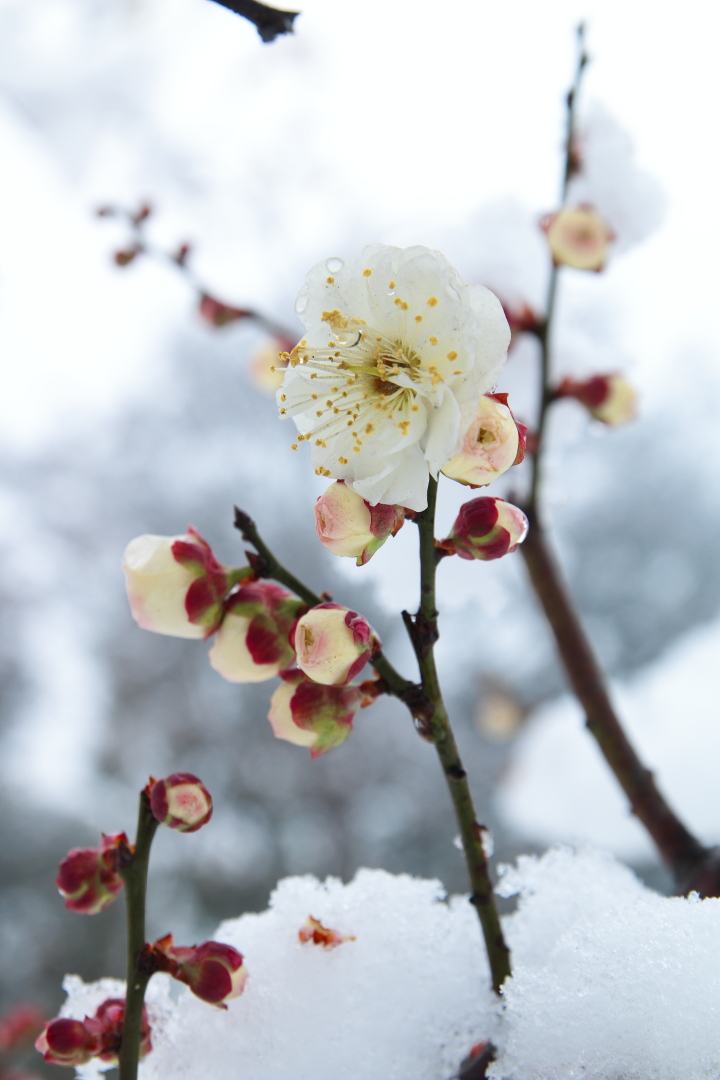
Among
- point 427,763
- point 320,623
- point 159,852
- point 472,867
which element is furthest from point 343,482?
point 427,763

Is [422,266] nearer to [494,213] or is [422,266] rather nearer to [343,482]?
[343,482]

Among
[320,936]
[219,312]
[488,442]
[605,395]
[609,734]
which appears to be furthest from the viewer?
[219,312]

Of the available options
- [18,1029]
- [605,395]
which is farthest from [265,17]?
[18,1029]

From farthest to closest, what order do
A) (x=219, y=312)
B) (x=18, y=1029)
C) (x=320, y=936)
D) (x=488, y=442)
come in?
1. (x=18, y=1029)
2. (x=219, y=312)
3. (x=320, y=936)
4. (x=488, y=442)

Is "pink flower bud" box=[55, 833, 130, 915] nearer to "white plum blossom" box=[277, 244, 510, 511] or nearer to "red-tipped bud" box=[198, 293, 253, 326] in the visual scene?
"white plum blossom" box=[277, 244, 510, 511]

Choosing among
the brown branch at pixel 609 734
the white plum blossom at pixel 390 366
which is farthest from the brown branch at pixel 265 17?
the brown branch at pixel 609 734

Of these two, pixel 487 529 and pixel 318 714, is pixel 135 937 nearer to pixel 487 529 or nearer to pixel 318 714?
pixel 318 714
